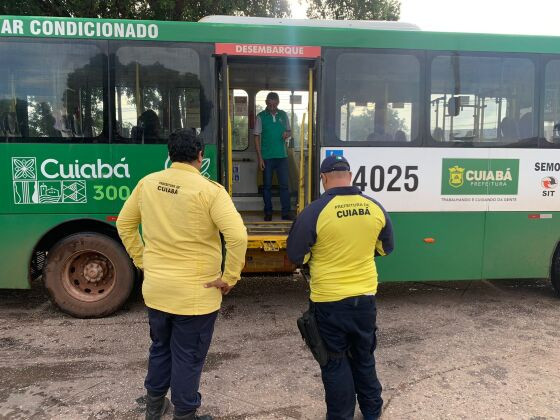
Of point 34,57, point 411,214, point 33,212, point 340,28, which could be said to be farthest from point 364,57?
point 33,212

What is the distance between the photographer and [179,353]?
9.61 ft

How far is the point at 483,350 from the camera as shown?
4.47 metres

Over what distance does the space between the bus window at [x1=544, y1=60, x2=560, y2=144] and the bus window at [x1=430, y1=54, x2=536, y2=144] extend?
0.58ft

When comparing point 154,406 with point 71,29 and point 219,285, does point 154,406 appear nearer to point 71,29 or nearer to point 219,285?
point 219,285

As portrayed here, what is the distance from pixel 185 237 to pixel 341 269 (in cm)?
95

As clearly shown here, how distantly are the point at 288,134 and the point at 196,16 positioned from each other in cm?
588

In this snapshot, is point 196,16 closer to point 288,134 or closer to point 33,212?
point 288,134

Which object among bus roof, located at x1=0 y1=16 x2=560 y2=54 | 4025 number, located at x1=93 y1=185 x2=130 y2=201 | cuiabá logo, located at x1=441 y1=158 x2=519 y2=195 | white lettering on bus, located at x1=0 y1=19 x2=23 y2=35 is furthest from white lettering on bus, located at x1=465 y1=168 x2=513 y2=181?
white lettering on bus, located at x1=0 y1=19 x2=23 y2=35

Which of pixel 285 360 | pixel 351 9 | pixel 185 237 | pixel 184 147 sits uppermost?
pixel 351 9

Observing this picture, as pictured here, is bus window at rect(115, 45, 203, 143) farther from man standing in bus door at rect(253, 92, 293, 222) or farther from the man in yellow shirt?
the man in yellow shirt

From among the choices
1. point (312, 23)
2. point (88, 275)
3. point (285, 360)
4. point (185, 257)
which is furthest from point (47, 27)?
point (285, 360)

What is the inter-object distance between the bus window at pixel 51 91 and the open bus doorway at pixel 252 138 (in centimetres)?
130

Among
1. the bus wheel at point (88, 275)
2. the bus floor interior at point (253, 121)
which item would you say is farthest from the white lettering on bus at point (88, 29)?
the bus wheel at point (88, 275)

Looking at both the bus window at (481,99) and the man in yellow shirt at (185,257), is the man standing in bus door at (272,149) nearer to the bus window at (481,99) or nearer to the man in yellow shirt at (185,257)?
the bus window at (481,99)
